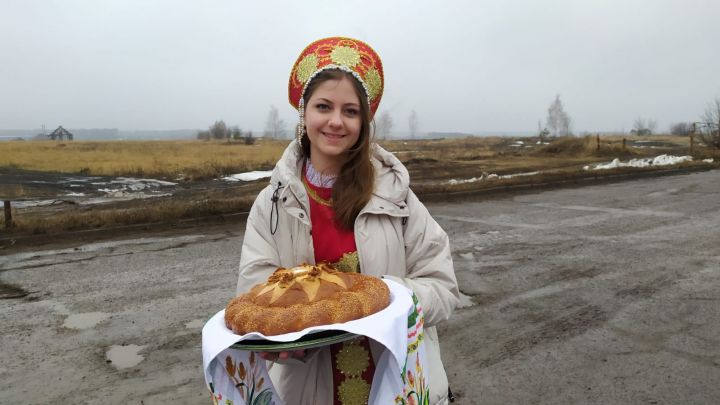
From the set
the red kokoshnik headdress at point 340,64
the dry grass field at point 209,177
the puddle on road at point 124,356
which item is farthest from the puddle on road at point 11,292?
the red kokoshnik headdress at point 340,64

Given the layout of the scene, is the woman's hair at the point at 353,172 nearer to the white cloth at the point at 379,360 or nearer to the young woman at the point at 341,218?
the young woman at the point at 341,218

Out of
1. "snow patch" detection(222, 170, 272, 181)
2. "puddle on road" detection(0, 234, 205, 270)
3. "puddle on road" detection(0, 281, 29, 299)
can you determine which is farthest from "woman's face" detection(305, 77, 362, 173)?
"snow patch" detection(222, 170, 272, 181)

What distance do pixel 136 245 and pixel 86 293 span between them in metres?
2.57

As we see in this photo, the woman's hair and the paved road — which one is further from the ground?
the woman's hair

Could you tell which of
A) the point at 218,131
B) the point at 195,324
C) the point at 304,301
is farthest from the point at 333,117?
the point at 218,131

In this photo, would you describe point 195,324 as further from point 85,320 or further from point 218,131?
point 218,131

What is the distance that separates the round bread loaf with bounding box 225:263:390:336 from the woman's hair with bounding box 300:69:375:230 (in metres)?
0.27

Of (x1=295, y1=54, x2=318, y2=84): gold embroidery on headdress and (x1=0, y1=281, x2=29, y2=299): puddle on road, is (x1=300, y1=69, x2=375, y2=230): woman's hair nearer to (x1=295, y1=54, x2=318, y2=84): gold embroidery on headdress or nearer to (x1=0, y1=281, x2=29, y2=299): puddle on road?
(x1=295, y1=54, x2=318, y2=84): gold embroidery on headdress

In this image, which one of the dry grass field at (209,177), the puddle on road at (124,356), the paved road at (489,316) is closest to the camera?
the paved road at (489,316)

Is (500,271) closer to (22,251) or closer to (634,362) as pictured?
(634,362)

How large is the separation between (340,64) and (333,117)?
201 millimetres

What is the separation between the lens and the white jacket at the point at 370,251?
6.89 ft

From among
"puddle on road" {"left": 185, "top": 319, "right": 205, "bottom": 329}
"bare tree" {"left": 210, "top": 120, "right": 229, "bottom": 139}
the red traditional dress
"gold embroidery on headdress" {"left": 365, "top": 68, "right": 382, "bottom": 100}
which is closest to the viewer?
the red traditional dress

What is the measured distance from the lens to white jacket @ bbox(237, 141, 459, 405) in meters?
2.10
